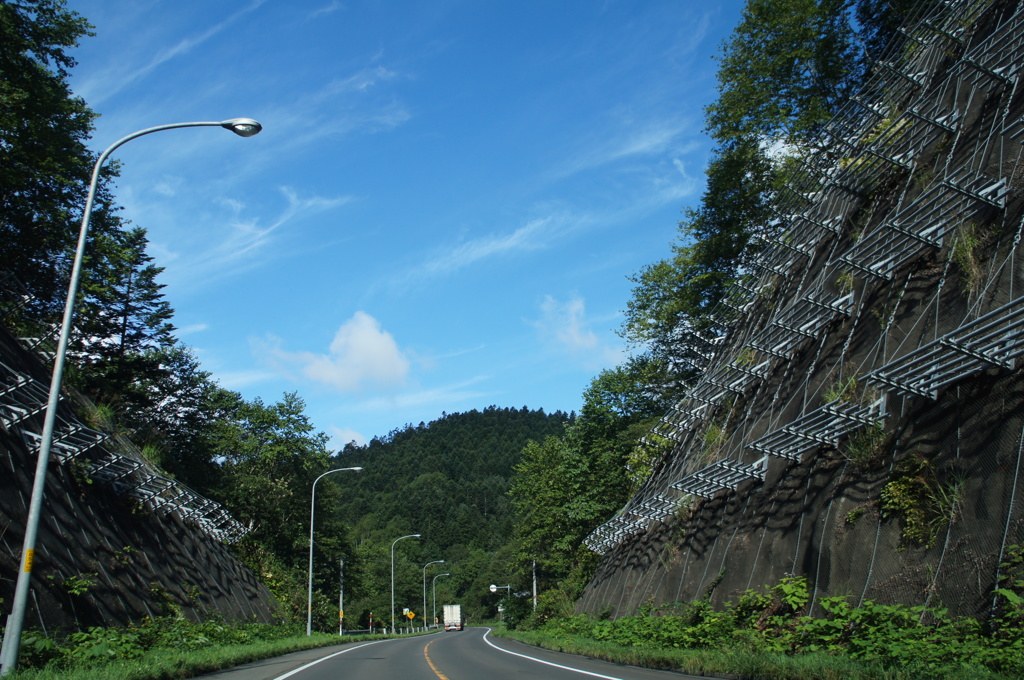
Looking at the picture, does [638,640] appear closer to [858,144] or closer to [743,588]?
[743,588]

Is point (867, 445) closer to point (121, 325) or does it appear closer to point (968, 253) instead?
point (968, 253)

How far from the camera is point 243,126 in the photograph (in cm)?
1166

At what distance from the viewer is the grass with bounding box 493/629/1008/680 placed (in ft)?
27.1

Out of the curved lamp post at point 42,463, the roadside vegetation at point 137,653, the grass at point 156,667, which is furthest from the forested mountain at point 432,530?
the curved lamp post at point 42,463

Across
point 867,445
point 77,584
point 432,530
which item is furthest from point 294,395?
point 432,530

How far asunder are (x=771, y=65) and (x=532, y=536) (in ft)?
109

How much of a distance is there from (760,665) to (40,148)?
32.0 meters

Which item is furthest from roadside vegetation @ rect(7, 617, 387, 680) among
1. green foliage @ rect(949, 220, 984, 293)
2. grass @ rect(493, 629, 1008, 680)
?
green foliage @ rect(949, 220, 984, 293)

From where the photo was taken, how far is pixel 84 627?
52.5 feet

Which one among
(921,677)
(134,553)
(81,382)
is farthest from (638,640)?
(81,382)

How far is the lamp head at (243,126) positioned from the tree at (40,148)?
17.6m

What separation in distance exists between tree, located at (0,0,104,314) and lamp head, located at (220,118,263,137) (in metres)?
17.6

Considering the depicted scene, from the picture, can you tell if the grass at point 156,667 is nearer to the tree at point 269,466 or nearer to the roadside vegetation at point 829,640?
the roadside vegetation at point 829,640

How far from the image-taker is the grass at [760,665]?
27.1 ft
